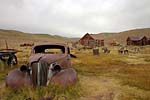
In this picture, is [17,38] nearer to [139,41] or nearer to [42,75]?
[139,41]

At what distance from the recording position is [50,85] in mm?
8453

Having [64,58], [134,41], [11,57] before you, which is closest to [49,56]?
[64,58]

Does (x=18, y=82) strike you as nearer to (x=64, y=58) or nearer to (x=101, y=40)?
(x=64, y=58)

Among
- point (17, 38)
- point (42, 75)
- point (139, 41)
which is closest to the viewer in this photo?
point (42, 75)

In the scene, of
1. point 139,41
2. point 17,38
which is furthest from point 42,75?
point 17,38

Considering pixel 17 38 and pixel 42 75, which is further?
pixel 17 38

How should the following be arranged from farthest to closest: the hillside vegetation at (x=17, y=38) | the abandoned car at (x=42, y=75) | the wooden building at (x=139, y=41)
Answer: the hillside vegetation at (x=17, y=38) → the wooden building at (x=139, y=41) → the abandoned car at (x=42, y=75)

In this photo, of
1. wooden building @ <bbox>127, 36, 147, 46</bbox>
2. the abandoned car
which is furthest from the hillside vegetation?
the abandoned car

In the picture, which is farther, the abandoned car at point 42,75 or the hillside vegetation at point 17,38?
the hillside vegetation at point 17,38

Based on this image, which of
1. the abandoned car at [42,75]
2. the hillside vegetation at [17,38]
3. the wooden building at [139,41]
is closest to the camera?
the abandoned car at [42,75]

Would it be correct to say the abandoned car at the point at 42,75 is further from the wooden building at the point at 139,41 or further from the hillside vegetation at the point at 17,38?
the wooden building at the point at 139,41

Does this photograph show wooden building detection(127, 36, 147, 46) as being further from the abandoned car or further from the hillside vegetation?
the abandoned car

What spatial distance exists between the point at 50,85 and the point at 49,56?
146cm

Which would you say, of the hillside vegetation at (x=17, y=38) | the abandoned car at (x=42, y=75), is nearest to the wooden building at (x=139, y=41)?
the hillside vegetation at (x=17, y=38)
